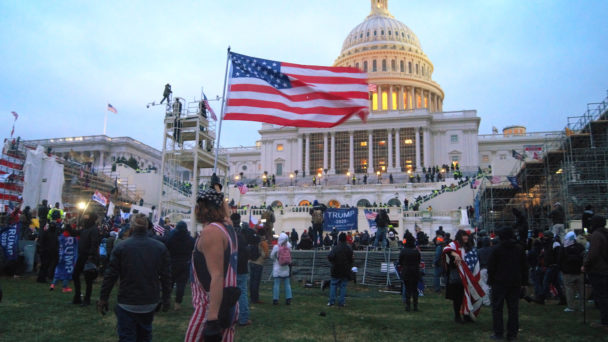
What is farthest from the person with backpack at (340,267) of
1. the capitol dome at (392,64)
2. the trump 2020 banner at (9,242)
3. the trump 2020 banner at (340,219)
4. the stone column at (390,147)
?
the capitol dome at (392,64)

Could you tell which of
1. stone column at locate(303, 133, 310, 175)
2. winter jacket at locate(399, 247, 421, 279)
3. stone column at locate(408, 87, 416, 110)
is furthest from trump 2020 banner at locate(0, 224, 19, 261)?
stone column at locate(408, 87, 416, 110)

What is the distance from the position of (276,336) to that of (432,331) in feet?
9.62

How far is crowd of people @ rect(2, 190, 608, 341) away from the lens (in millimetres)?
4617

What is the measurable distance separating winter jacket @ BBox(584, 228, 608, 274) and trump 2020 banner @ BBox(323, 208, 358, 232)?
49.7 ft

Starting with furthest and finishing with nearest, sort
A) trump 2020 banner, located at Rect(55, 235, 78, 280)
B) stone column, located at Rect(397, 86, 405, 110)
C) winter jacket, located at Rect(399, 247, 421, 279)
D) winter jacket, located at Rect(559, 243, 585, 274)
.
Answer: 1. stone column, located at Rect(397, 86, 405, 110)
2. trump 2020 banner, located at Rect(55, 235, 78, 280)
3. winter jacket, located at Rect(399, 247, 421, 279)
4. winter jacket, located at Rect(559, 243, 585, 274)

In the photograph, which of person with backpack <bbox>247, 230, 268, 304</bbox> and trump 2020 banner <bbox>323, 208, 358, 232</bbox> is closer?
person with backpack <bbox>247, 230, 268, 304</bbox>

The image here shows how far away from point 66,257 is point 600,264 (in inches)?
468

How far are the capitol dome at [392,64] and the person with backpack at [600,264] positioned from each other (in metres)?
76.3

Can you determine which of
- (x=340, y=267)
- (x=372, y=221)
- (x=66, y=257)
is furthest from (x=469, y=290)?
(x=372, y=221)

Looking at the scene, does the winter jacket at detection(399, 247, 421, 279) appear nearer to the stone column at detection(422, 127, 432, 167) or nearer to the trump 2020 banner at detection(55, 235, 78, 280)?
the trump 2020 banner at detection(55, 235, 78, 280)

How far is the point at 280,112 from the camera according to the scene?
13039 mm

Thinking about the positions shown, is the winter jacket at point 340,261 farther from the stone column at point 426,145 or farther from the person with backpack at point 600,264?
the stone column at point 426,145

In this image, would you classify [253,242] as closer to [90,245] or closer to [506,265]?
[90,245]

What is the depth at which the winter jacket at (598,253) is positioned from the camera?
9.25m
